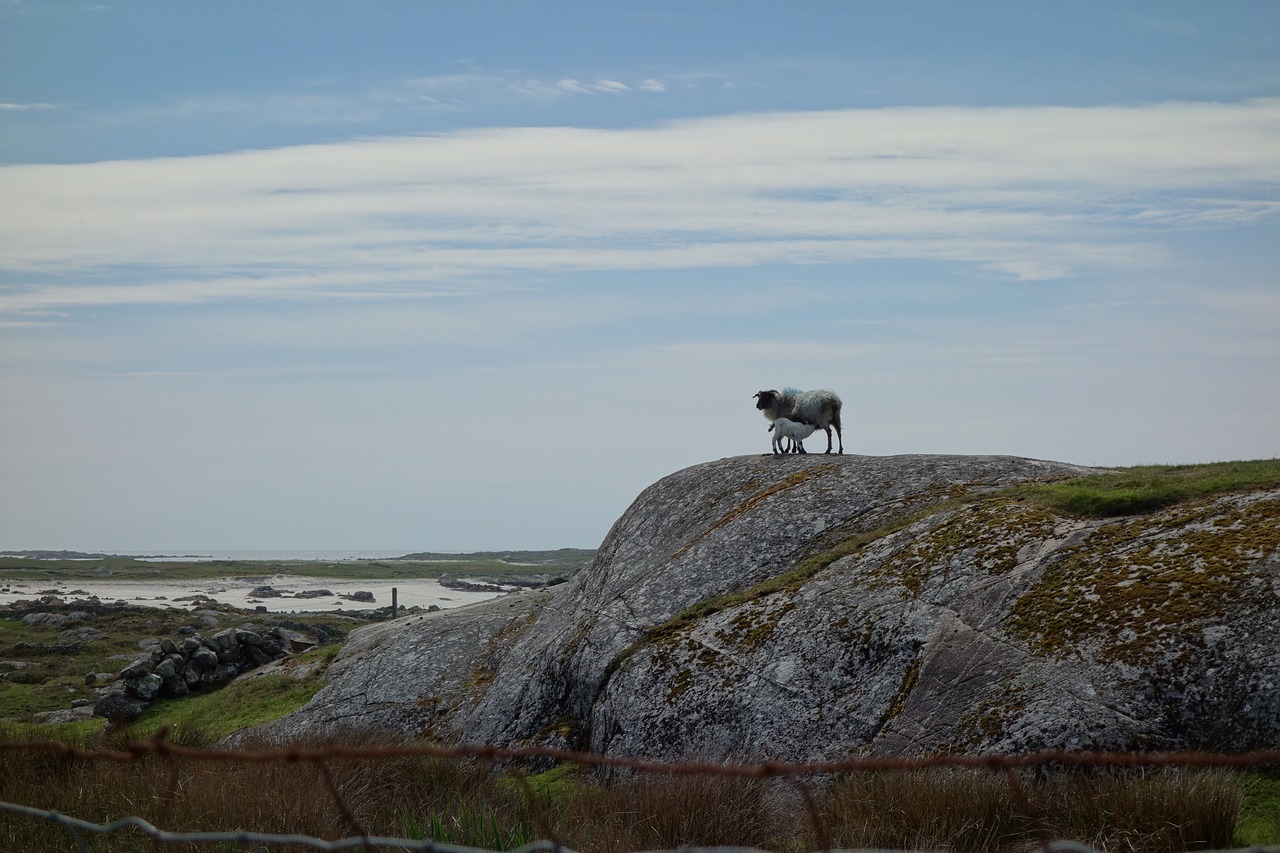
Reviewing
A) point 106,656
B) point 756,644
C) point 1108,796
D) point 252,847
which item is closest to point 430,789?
point 252,847

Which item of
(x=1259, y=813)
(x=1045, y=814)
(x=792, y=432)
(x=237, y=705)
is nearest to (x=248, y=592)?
(x=237, y=705)

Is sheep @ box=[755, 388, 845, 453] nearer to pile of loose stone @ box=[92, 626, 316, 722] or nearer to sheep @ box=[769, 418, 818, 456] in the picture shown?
sheep @ box=[769, 418, 818, 456]

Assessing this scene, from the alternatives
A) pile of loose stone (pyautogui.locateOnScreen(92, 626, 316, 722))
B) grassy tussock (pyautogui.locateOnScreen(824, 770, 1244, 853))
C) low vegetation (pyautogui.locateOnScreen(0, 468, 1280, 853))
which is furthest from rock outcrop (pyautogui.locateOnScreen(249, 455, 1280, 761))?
pile of loose stone (pyautogui.locateOnScreen(92, 626, 316, 722))

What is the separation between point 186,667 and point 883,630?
21247 mm

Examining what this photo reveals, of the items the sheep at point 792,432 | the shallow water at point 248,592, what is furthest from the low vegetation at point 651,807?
the shallow water at point 248,592

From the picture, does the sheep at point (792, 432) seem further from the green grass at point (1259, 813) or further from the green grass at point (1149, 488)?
the green grass at point (1259, 813)

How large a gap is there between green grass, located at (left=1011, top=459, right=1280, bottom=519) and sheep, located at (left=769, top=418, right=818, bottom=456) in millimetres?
5729

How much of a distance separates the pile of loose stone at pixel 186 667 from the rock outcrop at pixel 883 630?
703 centimetres

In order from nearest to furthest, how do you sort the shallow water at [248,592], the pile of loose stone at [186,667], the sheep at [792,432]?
the sheep at [792,432], the pile of loose stone at [186,667], the shallow water at [248,592]

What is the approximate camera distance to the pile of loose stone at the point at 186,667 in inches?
1113

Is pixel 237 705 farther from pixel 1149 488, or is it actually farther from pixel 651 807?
pixel 1149 488

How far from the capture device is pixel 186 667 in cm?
2970

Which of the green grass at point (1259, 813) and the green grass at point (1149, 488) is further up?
the green grass at point (1149, 488)

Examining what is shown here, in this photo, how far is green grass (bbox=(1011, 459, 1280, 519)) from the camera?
15750 millimetres
